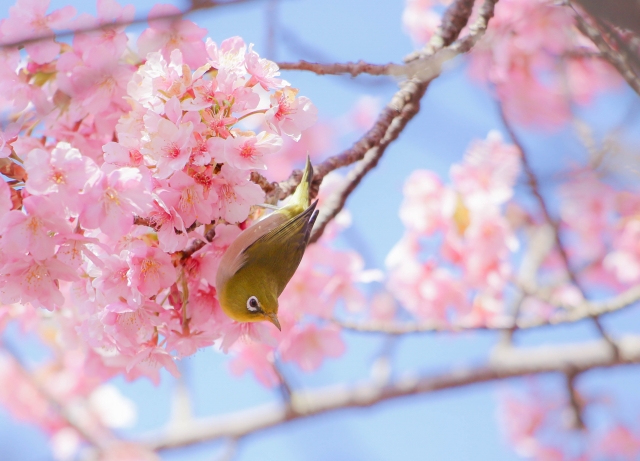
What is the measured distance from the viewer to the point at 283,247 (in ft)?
7.41

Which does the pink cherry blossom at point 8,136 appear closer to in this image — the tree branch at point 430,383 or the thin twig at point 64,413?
the tree branch at point 430,383

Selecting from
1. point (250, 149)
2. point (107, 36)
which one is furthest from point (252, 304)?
point (107, 36)

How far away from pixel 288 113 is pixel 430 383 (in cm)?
255

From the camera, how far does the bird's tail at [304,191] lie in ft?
7.35

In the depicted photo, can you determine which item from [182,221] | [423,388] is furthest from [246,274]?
[423,388]

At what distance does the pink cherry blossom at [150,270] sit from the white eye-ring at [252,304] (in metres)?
0.34

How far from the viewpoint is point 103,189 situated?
5.11 ft

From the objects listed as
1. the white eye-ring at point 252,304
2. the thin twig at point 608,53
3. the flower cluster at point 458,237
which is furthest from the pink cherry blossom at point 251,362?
the thin twig at point 608,53

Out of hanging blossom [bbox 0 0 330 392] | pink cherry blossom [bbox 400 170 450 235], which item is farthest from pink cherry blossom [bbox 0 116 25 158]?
pink cherry blossom [bbox 400 170 450 235]

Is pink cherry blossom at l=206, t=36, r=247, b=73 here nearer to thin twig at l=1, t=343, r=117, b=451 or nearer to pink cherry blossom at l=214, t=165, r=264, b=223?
pink cherry blossom at l=214, t=165, r=264, b=223

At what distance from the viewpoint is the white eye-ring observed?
→ 203 centimetres

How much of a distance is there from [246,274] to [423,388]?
2.14 meters

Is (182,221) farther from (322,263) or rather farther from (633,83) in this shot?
(322,263)

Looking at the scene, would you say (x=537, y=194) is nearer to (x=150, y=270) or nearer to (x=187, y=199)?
(x=187, y=199)
